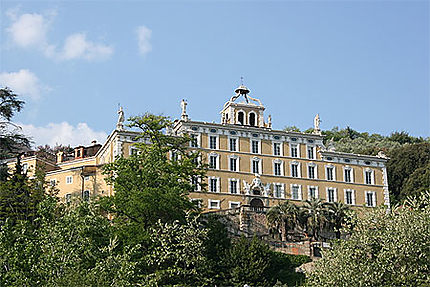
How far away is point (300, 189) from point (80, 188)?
19867mm

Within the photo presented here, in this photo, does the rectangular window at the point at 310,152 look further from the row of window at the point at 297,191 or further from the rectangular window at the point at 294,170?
the row of window at the point at 297,191

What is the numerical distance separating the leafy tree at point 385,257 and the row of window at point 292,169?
996 inches

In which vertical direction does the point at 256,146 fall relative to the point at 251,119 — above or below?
below

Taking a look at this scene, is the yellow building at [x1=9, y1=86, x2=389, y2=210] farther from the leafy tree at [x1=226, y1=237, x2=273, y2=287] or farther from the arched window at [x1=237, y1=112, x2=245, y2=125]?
the leafy tree at [x1=226, y1=237, x2=273, y2=287]

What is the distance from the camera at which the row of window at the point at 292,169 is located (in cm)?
5881

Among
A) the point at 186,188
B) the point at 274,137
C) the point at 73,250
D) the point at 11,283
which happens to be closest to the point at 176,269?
the point at 186,188

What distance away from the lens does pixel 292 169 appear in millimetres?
60906

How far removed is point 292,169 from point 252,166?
393 cm

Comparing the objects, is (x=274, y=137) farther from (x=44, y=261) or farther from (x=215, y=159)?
(x=44, y=261)

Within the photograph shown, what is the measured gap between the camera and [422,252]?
31.8 meters

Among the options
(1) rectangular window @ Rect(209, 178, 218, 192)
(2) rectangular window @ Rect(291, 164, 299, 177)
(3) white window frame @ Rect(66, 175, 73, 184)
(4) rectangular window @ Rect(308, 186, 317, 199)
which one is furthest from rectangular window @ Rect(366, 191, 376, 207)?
(3) white window frame @ Rect(66, 175, 73, 184)

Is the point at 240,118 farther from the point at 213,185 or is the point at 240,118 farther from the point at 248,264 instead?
the point at 248,264

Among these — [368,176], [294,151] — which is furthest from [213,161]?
[368,176]

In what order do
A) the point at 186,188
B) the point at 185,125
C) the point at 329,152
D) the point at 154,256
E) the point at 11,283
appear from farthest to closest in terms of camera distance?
the point at 329,152 < the point at 185,125 < the point at 186,188 < the point at 154,256 < the point at 11,283
